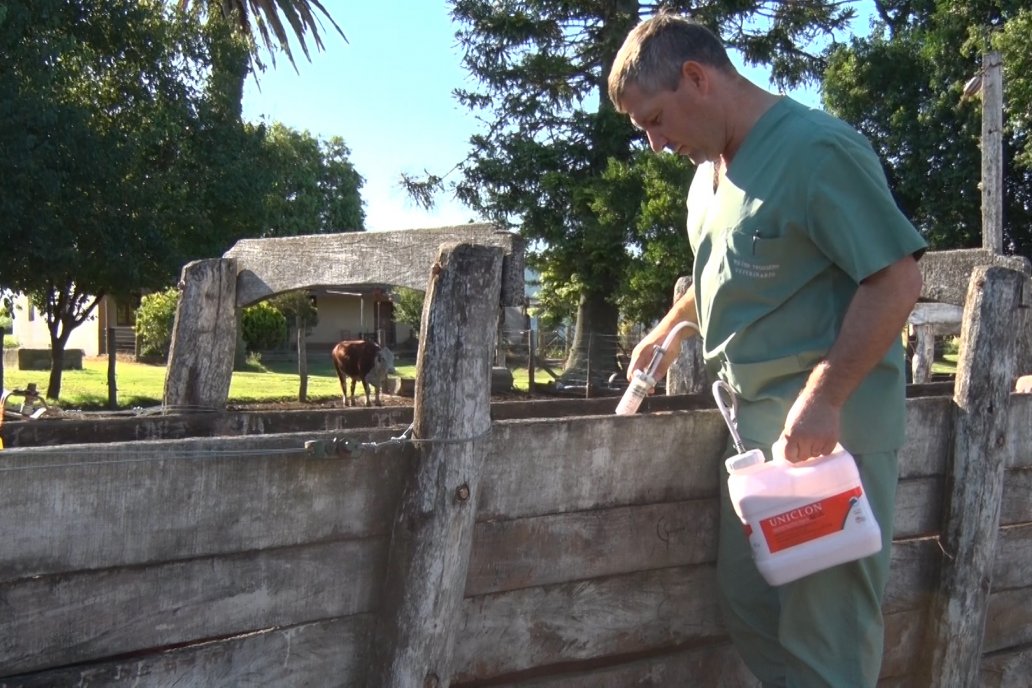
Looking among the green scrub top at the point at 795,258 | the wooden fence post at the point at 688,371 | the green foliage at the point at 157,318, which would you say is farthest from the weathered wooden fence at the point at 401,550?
the green foliage at the point at 157,318

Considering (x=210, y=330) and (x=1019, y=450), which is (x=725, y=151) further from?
(x=210, y=330)

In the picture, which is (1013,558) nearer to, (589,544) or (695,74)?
(589,544)

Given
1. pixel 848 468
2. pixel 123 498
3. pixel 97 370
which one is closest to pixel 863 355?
pixel 848 468

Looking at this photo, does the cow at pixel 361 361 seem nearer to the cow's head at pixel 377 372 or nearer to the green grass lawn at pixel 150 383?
the cow's head at pixel 377 372

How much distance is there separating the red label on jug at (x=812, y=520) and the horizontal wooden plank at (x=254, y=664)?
0.94m

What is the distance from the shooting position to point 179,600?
2.09 metres

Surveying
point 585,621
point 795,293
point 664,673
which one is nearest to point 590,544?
point 585,621

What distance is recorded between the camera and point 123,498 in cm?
202

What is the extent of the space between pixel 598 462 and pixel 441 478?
0.54 meters

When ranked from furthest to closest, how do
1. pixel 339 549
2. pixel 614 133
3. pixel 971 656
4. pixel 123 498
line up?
pixel 614 133 → pixel 971 656 → pixel 339 549 → pixel 123 498

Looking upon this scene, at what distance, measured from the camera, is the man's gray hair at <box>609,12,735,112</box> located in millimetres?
2625

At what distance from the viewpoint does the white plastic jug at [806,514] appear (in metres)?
2.36

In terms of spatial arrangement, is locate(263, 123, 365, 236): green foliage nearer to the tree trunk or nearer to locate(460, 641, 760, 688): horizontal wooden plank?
the tree trunk

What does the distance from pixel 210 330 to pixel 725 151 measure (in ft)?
7.84
